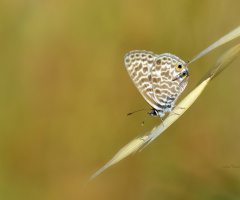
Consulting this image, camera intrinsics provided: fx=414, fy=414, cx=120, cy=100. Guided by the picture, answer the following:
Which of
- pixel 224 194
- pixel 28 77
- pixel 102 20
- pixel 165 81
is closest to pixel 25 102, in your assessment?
pixel 28 77

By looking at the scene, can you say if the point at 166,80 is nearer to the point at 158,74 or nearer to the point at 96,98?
the point at 158,74

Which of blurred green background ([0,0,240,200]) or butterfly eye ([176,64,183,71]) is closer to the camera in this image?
butterfly eye ([176,64,183,71])

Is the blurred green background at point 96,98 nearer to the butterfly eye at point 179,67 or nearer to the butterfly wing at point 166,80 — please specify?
the butterfly wing at point 166,80

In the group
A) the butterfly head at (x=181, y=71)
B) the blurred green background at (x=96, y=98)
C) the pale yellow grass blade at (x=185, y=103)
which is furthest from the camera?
the blurred green background at (x=96, y=98)

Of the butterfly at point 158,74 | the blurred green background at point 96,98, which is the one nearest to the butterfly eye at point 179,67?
the butterfly at point 158,74

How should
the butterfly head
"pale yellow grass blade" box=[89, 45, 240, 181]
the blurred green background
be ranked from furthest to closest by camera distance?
the blurred green background → the butterfly head → "pale yellow grass blade" box=[89, 45, 240, 181]

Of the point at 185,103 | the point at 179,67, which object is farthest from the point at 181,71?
the point at 185,103

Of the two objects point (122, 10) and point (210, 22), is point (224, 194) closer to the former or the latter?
point (210, 22)

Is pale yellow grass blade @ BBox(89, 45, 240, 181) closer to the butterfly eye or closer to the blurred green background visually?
the butterfly eye

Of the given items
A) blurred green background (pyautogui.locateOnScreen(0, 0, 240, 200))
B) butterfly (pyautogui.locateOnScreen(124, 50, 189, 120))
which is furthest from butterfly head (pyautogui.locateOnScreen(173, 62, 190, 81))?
blurred green background (pyautogui.locateOnScreen(0, 0, 240, 200))
